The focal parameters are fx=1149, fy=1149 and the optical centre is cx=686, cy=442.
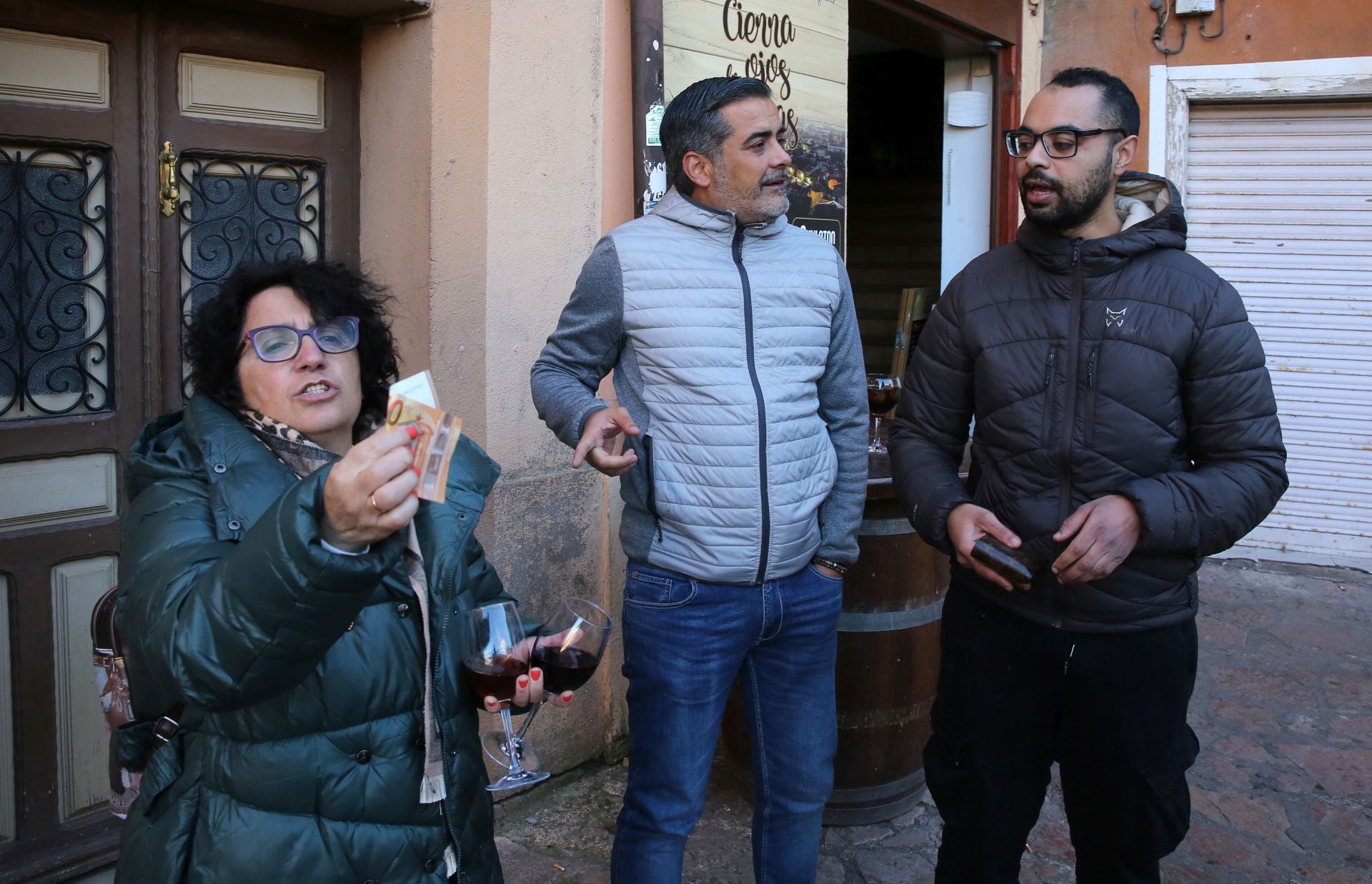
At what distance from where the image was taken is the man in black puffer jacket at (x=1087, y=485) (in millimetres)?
2314

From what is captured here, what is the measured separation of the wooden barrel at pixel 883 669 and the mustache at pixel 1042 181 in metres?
1.02

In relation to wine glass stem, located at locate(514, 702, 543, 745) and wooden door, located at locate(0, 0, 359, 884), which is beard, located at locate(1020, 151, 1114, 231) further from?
wooden door, located at locate(0, 0, 359, 884)

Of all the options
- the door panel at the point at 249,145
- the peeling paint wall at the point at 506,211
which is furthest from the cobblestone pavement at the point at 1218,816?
the door panel at the point at 249,145

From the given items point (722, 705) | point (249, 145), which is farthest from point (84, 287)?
point (722, 705)

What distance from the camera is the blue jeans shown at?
8.31ft

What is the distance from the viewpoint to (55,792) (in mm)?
2881

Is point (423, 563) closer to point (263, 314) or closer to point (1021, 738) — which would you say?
point (263, 314)

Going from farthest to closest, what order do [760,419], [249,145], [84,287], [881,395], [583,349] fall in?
[881,395], [249,145], [84,287], [583,349], [760,419]

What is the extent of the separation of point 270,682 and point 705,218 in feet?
4.80

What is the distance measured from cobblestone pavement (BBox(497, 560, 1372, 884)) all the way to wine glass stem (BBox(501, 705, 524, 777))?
5.00 feet

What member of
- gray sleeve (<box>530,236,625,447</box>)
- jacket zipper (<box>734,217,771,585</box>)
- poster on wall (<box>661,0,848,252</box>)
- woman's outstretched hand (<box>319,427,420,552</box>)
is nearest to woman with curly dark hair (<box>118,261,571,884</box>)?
woman's outstretched hand (<box>319,427,420,552</box>)

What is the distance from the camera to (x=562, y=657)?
6.26ft

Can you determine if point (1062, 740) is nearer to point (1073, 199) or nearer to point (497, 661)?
point (1073, 199)

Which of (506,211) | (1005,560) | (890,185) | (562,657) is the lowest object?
(562,657)
